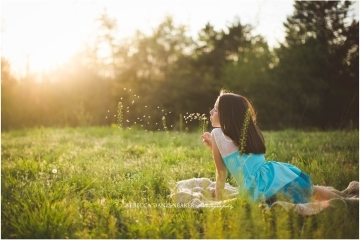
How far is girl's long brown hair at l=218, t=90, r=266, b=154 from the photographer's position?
3791 mm

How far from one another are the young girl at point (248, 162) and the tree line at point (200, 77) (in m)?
4.41

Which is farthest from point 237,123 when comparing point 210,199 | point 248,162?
point 210,199

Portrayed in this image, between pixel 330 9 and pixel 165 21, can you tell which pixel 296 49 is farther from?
pixel 165 21

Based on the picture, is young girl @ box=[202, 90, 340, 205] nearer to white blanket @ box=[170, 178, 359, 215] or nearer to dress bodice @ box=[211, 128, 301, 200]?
dress bodice @ box=[211, 128, 301, 200]

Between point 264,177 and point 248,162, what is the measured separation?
235 mm

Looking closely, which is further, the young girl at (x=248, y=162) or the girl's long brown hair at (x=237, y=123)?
the girl's long brown hair at (x=237, y=123)

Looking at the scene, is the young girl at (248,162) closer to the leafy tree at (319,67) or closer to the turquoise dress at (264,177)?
the turquoise dress at (264,177)

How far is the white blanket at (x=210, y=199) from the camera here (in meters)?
3.12

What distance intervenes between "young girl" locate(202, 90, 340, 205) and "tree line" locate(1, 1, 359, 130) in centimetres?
441

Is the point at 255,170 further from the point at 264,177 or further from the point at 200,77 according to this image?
the point at 200,77

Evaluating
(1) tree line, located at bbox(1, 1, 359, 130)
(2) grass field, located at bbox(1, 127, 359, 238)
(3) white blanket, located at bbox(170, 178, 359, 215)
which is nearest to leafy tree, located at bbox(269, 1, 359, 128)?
(1) tree line, located at bbox(1, 1, 359, 130)

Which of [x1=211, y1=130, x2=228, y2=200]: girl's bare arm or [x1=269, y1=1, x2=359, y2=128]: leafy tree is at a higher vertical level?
[x1=269, y1=1, x2=359, y2=128]: leafy tree

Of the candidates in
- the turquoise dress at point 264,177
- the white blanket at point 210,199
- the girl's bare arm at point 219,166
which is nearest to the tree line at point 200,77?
the white blanket at point 210,199

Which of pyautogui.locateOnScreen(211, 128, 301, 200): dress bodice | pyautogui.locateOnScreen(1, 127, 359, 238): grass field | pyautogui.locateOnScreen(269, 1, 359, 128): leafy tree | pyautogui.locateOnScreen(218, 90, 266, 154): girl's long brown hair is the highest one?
pyautogui.locateOnScreen(269, 1, 359, 128): leafy tree
